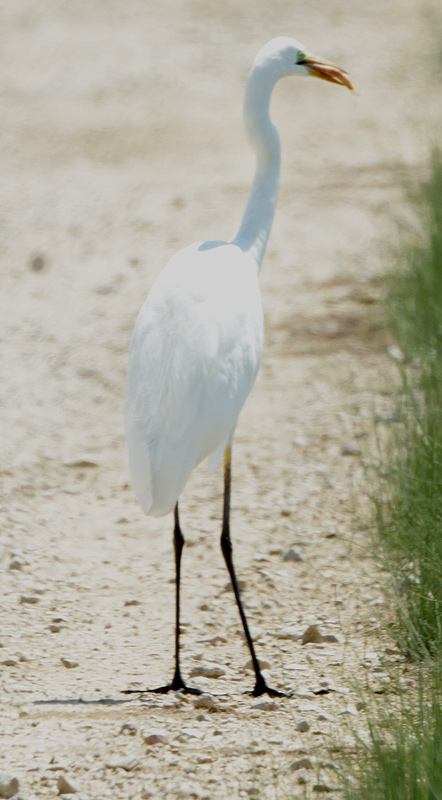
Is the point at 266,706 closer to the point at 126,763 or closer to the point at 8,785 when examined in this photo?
the point at 126,763

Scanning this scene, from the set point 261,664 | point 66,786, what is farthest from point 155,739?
point 261,664

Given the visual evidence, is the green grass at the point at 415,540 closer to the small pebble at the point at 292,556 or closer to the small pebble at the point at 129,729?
the small pebble at the point at 292,556

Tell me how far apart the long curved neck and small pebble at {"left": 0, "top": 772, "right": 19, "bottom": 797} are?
1.97m

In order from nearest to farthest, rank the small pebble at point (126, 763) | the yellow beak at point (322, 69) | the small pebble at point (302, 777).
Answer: the small pebble at point (302, 777) < the small pebble at point (126, 763) < the yellow beak at point (322, 69)

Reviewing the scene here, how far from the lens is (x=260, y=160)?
3945 mm

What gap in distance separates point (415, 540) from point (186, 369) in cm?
86

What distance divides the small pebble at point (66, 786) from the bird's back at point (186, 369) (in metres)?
0.75

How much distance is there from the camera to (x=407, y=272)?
607cm

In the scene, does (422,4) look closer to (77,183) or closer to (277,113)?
(277,113)

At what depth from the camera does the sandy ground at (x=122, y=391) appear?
3.01m

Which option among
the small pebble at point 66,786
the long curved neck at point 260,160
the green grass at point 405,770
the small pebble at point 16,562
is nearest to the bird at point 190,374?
the long curved neck at point 260,160

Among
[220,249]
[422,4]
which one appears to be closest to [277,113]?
[422,4]

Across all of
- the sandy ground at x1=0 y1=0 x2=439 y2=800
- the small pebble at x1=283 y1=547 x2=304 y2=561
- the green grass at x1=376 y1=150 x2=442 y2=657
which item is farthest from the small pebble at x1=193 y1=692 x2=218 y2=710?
the small pebble at x1=283 y1=547 x2=304 y2=561

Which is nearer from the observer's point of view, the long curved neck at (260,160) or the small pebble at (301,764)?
the small pebble at (301,764)
